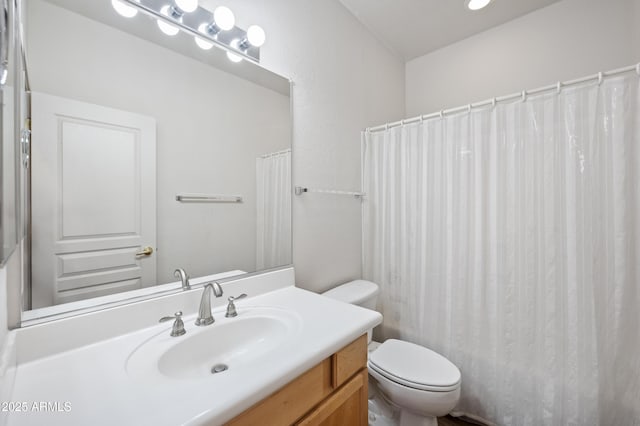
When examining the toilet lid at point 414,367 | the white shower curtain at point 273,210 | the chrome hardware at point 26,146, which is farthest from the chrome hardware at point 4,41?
the toilet lid at point 414,367

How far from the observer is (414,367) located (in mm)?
1312

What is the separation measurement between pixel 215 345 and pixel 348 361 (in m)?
0.46

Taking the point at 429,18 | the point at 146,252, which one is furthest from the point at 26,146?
the point at 429,18

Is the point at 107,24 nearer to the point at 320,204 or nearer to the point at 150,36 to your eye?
the point at 150,36

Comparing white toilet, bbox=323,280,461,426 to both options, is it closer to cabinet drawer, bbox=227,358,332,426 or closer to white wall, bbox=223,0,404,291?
white wall, bbox=223,0,404,291

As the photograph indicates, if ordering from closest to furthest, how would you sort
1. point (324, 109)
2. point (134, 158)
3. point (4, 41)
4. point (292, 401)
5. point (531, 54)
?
point (4, 41)
point (292, 401)
point (134, 158)
point (324, 109)
point (531, 54)

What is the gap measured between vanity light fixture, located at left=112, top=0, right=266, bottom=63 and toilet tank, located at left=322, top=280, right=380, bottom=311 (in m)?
1.32

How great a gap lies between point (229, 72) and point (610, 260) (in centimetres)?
190

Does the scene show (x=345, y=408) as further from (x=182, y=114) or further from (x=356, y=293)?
(x=182, y=114)

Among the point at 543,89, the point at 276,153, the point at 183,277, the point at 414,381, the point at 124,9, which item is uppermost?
the point at 124,9

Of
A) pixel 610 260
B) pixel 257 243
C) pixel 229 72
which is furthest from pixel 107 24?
pixel 610 260

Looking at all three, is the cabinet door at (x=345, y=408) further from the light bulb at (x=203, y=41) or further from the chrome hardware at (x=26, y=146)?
the light bulb at (x=203, y=41)

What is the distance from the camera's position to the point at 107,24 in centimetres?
87

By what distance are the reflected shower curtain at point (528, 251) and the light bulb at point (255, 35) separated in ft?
3.27
